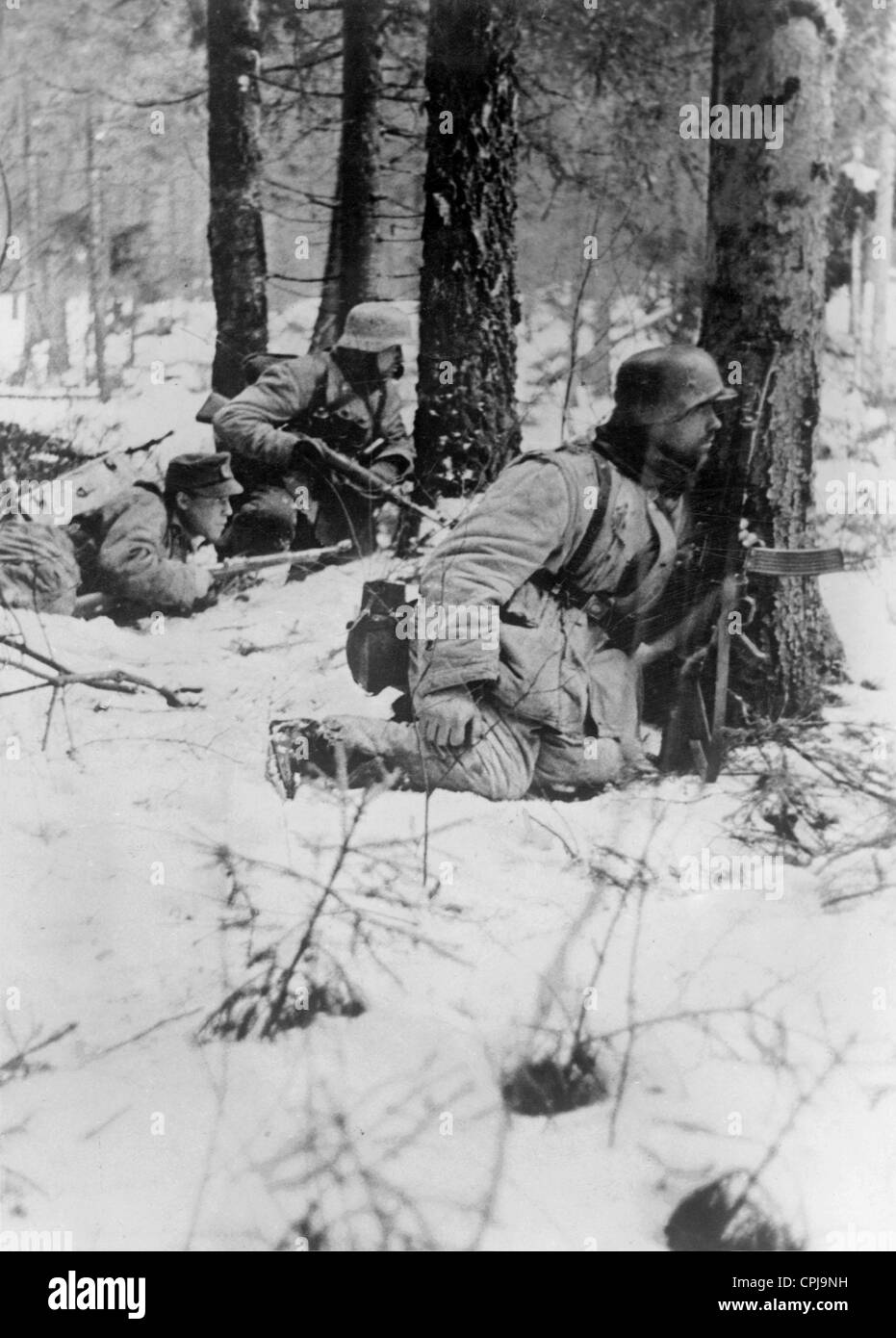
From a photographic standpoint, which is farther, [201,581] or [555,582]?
[201,581]

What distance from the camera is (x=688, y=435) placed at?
9.41 ft

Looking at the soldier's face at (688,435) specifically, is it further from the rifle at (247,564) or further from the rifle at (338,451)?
the rifle at (247,564)

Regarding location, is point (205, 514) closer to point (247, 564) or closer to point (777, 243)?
point (247, 564)

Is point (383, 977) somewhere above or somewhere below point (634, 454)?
below

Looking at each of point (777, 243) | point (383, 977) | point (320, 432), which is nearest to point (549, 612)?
point (320, 432)

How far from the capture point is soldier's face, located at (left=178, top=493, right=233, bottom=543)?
2953mm

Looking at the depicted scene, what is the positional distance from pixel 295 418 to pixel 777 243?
4.08ft

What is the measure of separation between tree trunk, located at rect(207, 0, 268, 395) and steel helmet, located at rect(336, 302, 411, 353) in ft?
0.72

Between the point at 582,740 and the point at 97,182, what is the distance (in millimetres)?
1815

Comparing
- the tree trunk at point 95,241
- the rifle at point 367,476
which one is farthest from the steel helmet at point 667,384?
the tree trunk at point 95,241
